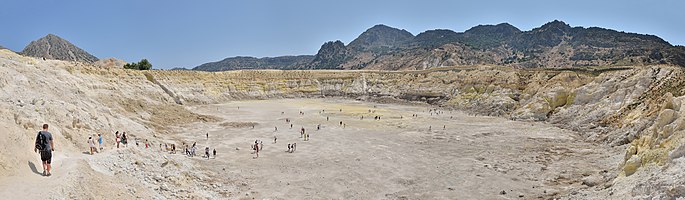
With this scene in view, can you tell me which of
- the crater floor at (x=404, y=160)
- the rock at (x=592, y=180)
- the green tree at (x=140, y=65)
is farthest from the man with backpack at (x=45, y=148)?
the green tree at (x=140, y=65)

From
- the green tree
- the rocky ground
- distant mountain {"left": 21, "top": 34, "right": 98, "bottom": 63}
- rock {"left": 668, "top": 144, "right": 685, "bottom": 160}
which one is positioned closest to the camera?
rock {"left": 668, "top": 144, "right": 685, "bottom": 160}

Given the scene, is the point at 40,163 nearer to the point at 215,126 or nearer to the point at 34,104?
the point at 34,104

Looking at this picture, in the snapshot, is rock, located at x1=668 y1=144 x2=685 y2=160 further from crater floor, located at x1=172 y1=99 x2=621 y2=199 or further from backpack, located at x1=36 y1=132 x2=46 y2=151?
backpack, located at x1=36 y1=132 x2=46 y2=151

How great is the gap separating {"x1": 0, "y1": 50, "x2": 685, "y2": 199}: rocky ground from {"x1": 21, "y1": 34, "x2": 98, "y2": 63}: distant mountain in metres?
115

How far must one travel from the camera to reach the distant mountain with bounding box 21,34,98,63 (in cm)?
14450

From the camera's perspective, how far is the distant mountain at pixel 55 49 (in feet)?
474

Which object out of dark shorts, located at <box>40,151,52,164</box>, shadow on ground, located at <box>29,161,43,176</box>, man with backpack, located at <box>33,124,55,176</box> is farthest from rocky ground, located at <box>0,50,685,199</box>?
dark shorts, located at <box>40,151,52,164</box>

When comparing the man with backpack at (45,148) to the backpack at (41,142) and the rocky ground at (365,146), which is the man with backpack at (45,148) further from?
the rocky ground at (365,146)

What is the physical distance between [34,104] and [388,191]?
64.7 ft

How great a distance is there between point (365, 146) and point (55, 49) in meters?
167

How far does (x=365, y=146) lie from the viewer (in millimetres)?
32031

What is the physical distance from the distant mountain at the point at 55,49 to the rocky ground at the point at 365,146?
11534 cm

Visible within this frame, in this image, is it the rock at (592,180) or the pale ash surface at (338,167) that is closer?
the pale ash surface at (338,167)

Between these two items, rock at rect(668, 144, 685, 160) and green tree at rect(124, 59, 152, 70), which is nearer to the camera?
rock at rect(668, 144, 685, 160)
